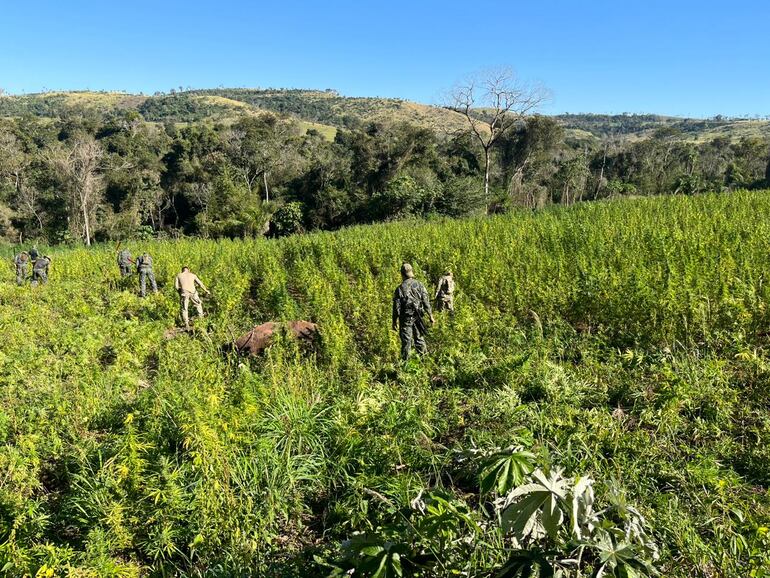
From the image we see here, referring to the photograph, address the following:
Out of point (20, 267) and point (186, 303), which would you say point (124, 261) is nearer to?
point (20, 267)

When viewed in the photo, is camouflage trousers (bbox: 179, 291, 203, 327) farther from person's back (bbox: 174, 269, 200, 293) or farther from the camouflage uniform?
the camouflage uniform

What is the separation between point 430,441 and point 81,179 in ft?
115

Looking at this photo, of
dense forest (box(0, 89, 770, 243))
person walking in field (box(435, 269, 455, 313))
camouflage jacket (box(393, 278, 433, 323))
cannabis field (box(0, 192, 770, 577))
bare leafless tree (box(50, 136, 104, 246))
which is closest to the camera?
cannabis field (box(0, 192, 770, 577))

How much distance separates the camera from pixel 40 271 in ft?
43.7

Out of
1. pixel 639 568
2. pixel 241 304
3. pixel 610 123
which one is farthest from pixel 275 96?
pixel 639 568

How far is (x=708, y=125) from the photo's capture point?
136 metres

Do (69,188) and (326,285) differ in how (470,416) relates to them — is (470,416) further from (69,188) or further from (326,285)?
(69,188)

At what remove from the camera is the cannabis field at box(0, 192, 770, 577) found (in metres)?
2.30

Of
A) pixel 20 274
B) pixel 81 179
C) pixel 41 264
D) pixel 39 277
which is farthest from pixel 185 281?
pixel 81 179

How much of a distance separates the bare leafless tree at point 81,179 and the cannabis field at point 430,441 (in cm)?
2693

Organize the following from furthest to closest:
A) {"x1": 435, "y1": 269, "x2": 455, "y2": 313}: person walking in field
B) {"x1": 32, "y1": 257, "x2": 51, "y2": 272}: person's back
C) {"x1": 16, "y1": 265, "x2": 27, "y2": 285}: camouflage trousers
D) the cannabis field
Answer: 1. {"x1": 16, "y1": 265, "x2": 27, "y2": 285}: camouflage trousers
2. {"x1": 32, "y1": 257, "x2": 51, "y2": 272}: person's back
3. {"x1": 435, "y1": 269, "x2": 455, "y2": 313}: person walking in field
4. the cannabis field

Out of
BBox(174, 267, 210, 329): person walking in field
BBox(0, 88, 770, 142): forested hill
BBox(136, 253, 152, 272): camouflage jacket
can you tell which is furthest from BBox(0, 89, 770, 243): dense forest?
BBox(0, 88, 770, 142): forested hill

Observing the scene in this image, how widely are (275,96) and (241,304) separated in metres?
154

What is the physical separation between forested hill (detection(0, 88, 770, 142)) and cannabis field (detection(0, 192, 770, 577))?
82.5m
